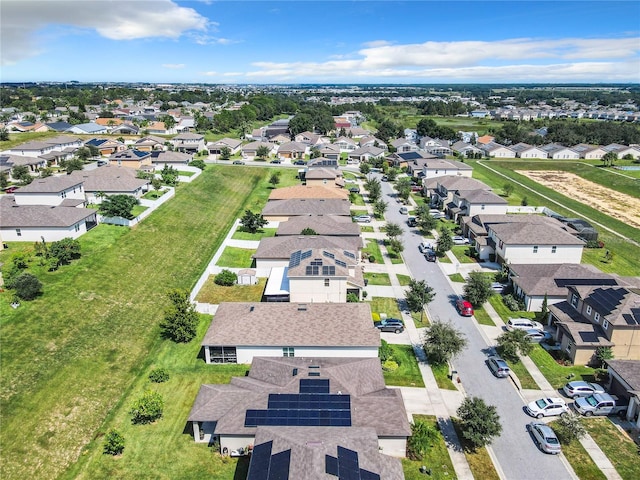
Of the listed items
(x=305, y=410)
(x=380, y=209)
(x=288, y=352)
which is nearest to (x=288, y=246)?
(x=288, y=352)

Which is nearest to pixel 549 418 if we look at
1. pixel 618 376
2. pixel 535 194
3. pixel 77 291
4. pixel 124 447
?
pixel 618 376

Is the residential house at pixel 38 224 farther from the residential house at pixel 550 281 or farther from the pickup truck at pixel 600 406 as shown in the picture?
the pickup truck at pixel 600 406

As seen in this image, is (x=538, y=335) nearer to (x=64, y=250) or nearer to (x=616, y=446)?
(x=616, y=446)

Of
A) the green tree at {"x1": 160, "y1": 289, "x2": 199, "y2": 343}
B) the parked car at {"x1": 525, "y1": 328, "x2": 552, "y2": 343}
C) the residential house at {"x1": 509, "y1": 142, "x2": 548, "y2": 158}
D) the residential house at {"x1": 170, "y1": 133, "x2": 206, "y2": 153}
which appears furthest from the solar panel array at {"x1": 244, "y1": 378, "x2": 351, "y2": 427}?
the residential house at {"x1": 509, "y1": 142, "x2": 548, "y2": 158}

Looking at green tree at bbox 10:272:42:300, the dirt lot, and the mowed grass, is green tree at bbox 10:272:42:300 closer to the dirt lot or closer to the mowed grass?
the mowed grass

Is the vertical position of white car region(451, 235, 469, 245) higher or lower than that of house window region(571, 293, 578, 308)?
lower

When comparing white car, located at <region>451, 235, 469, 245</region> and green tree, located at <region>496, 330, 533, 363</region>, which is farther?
white car, located at <region>451, 235, 469, 245</region>

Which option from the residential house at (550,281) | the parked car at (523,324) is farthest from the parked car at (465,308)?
the residential house at (550,281)
